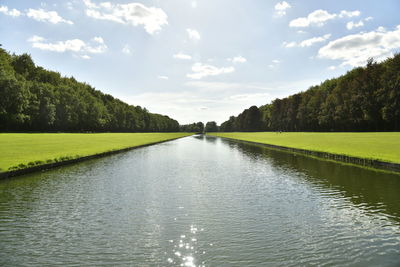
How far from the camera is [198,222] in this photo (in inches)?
353

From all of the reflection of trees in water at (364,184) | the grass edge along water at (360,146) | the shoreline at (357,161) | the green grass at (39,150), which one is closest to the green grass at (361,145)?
the grass edge along water at (360,146)

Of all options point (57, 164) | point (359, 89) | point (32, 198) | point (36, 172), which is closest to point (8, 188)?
point (32, 198)

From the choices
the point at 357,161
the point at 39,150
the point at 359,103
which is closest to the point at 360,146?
the point at 357,161

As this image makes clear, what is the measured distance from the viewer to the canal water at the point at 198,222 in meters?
6.55

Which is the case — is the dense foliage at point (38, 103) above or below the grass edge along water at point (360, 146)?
above

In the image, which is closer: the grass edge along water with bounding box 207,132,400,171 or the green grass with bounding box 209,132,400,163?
the grass edge along water with bounding box 207,132,400,171

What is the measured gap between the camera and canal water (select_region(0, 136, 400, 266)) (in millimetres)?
6551

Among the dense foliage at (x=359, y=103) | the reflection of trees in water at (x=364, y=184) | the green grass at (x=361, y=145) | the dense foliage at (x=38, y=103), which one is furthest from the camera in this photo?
the dense foliage at (x=359, y=103)

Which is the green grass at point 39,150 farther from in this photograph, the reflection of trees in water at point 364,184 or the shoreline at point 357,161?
the shoreline at point 357,161

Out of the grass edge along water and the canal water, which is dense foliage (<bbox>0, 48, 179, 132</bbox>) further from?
the canal water

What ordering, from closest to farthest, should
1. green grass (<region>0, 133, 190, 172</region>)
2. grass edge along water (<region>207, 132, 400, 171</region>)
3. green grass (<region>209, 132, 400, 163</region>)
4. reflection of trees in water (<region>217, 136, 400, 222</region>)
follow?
1. reflection of trees in water (<region>217, 136, 400, 222</region>)
2. green grass (<region>0, 133, 190, 172</region>)
3. grass edge along water (<region>207, 132, 400, 171</region>)
4. green grass (<region>209, 132, 400, 163</region>)

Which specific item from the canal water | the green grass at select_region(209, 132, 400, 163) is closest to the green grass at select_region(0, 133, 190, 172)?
the canal water

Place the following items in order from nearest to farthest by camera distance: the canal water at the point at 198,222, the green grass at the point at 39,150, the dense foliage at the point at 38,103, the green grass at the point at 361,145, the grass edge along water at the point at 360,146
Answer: the canal water at the point at 198,222 < the green grass at the point at 39,150 < the grass edge along water at the point at 360,146 < the green grass at the point at 361,145 < the dense foliage at the point at 38,103

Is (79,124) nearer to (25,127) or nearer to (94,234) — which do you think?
(25,127)
